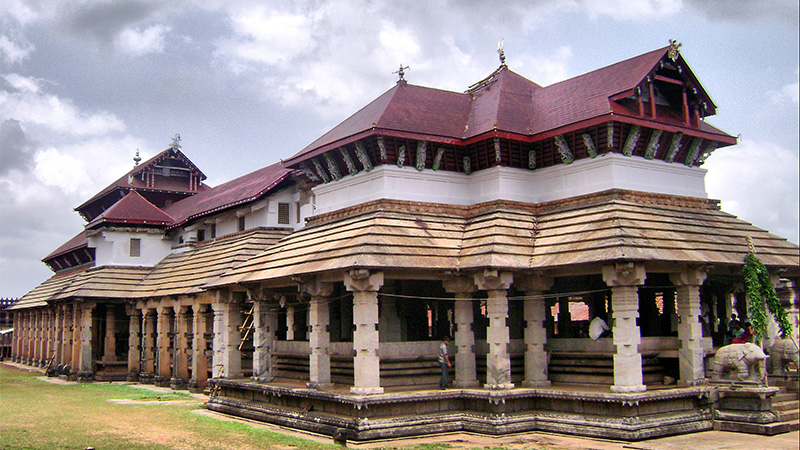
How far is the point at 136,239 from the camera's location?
35.6 metres

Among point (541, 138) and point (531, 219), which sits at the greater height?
point (541, 138)

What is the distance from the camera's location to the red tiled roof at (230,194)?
27.4m

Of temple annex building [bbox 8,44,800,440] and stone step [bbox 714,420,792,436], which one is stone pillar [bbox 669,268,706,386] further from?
stone step [bbox 714,420,792,436]

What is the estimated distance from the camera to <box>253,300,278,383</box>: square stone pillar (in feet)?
69.7

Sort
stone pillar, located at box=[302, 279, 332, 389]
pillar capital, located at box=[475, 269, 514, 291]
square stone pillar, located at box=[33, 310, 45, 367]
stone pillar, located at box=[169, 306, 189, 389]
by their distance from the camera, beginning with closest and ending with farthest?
pillar capital, located at box=[475, 269, 514, 291], stone pillar, located at box=[302, 279, 332, 389], stone pillar, located at box=[169, 306, 189, 389], square stone pillar, located at box=[33, 310, 45, 367]

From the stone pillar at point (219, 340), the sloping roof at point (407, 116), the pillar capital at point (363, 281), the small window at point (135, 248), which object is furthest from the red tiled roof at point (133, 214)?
the pillar capital at point (363, 281)

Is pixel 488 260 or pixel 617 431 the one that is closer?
pixel 617 431

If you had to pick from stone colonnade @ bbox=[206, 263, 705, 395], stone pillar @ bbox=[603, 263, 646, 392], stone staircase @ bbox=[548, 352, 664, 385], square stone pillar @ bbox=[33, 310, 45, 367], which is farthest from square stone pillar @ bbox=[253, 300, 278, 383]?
square stone pillar @ bbox=[33, 310, 45, 367]

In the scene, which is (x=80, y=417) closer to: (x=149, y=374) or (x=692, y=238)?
(x=149, y=374)

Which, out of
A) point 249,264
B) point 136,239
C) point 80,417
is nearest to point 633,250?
point 249,264

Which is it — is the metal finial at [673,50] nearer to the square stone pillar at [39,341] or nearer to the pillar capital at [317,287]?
the pillar capital at [317,287]

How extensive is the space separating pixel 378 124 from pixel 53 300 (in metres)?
23.1

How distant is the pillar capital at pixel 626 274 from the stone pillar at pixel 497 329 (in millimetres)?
2417

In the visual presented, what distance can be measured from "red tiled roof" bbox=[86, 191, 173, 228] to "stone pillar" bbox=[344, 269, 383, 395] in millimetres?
21313
